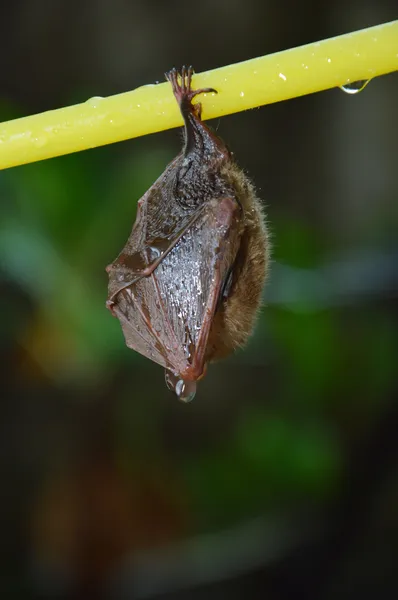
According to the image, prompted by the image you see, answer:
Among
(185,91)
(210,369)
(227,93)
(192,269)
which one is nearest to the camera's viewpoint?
(227,93)

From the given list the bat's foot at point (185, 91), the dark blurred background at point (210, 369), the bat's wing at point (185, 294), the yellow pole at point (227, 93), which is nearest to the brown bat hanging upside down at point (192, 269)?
the bat's wing at point (185, 294)

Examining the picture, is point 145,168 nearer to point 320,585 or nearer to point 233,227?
point 233,227

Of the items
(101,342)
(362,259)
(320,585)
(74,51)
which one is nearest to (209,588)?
(320,585)

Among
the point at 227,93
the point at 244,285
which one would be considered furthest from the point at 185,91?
the point at 244,285

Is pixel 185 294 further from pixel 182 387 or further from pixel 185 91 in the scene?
pixel 185 91

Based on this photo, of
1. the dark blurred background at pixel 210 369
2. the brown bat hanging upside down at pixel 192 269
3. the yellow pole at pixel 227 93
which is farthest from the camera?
the dark blurred background at pixel 210 369

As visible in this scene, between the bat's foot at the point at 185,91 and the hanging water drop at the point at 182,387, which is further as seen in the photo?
the hanging water drop at the point at 182,387

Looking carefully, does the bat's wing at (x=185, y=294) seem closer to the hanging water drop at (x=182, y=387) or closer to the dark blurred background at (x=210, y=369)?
the hanging water drop at (x=182, y=387)
